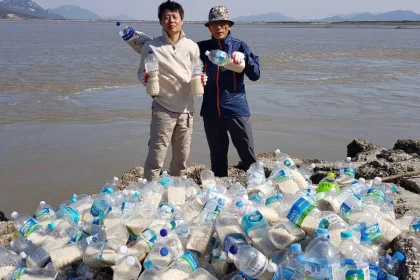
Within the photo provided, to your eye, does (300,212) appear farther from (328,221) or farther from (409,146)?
(409,146)

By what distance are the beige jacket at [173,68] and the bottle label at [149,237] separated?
163 cm

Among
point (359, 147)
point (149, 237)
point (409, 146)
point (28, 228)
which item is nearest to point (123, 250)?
point (149, 237)

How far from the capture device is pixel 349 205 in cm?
328

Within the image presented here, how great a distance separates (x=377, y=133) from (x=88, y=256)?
21.6ft

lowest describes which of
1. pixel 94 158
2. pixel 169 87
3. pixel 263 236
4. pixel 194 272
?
pixel 94 158

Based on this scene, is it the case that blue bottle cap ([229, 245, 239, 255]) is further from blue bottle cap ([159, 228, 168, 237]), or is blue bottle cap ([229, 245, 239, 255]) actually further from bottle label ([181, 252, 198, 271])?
blue bottle cap ([159, 228, 168, 237])

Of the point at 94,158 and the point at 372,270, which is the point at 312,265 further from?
the point at 94,158

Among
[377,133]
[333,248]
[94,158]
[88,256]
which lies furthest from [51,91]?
[333,248]

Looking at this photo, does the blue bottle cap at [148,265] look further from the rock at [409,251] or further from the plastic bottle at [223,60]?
the plastic bottle at [223,60]

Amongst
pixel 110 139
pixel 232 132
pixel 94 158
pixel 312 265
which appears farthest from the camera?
pixel 110 139

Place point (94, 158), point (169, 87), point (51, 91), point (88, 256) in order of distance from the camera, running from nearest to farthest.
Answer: point (88, 256) → point (169, 87) → point (94, 158) → point (51, 91)

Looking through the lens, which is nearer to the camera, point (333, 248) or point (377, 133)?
point (333, 248)

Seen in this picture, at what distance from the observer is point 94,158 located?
6945 mm

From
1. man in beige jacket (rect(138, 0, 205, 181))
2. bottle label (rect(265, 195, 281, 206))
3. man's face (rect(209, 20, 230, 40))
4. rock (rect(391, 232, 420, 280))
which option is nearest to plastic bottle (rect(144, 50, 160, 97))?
man in beige jacket (rect(138, 0, 205, 181))
